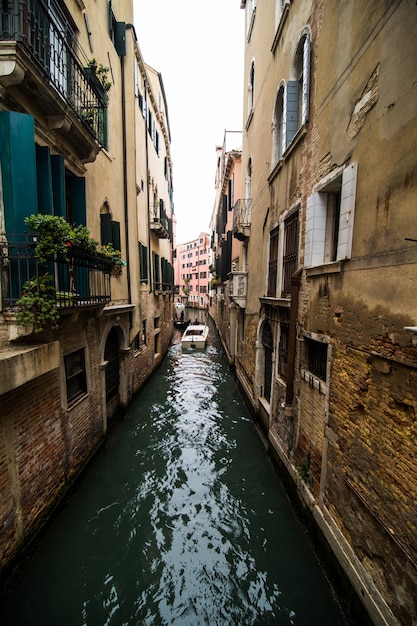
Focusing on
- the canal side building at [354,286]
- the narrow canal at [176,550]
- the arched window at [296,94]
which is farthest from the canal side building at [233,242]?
the narrow canal at [176,550]

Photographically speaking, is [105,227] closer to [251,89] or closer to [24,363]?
[24,363]

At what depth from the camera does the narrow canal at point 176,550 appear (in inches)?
136

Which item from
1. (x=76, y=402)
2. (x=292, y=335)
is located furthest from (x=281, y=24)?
(x=76, y=402)

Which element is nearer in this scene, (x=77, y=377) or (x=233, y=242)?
(x=77, y=377)

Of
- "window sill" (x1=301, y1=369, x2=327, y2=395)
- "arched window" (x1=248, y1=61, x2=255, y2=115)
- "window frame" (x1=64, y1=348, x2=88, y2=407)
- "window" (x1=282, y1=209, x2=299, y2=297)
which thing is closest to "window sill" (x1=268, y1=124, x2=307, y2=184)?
"window" (x1=282, y1=209, x2=299, y2=297)

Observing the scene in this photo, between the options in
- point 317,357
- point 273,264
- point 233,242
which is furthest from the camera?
point 233,242

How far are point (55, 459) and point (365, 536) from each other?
442 cm

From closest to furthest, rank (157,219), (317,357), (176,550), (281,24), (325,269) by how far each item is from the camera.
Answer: (325,269) → (176,550) → (317,357) → (281,24) → (157,219)

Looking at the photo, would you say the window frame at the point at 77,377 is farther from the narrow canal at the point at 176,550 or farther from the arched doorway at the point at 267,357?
the arched doorway at the point at 267,357

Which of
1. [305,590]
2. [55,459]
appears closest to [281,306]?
[305,590]

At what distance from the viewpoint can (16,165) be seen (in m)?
3.52

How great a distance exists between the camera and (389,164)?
290 centimetres

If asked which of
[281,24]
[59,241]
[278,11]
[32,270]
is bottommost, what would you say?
[32,270]

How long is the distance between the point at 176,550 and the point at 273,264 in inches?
234
